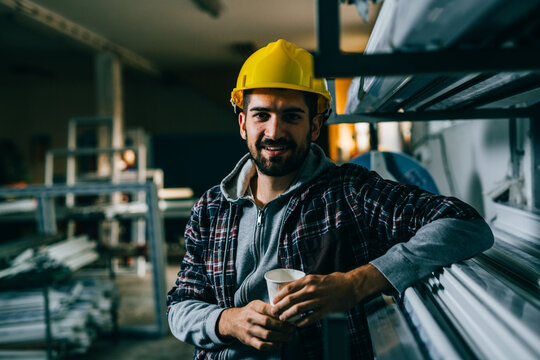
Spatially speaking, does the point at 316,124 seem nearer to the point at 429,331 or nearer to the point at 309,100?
the point at 309,100

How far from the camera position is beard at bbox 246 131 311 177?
1.21 m

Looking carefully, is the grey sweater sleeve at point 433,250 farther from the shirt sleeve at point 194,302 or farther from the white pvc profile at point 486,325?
the shirt sleeve at point 194,302

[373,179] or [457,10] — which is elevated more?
[457,10]

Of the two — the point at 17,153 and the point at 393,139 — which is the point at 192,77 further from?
the point at 393,139

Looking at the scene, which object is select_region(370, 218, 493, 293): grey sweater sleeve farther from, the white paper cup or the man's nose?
the man's nose

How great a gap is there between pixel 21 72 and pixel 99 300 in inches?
336

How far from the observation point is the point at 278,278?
91cm

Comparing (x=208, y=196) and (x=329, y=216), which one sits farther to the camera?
(x=208, y=196)

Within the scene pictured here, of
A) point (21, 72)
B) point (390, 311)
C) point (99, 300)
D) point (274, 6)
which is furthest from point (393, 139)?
point (21, 72)

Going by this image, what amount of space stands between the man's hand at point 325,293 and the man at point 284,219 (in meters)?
0.03

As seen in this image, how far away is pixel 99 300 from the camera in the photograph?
2893mm

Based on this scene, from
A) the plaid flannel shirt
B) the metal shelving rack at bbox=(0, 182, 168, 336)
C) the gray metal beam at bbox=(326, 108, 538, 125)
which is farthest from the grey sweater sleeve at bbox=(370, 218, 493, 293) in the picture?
Result: the metal shelving rack at bbox=(0, 182, 168, 336)

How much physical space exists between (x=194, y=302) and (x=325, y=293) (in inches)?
18.7

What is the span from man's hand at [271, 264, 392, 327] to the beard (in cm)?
41
